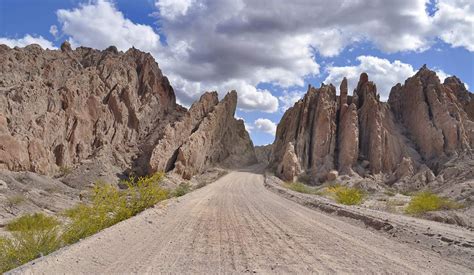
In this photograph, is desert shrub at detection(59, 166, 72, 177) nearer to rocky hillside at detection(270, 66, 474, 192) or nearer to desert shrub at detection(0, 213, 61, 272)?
rocky hillside at detection(270, 66, 474, 192)

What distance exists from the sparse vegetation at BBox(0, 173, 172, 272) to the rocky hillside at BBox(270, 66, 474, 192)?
37052 mm

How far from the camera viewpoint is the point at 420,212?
24.3m

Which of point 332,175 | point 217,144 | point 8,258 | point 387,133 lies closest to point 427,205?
point 8,258

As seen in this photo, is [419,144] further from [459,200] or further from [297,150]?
[459,200]

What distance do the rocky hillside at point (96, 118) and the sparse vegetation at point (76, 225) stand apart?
27870 millimetres

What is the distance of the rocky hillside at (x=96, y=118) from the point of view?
48625mm

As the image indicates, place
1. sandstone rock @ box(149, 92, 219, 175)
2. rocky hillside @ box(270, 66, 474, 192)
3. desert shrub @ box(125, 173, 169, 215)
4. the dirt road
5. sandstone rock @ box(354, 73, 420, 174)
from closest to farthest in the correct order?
the dirt road
desert shrub @ box(125, 173, 169, 215)
rocky hillside @ box(270, 66, 474, 192)
sandstone rock @ box(354, 73, 420, 174)
sandstone rock @ box(149, 92, 219, 175)

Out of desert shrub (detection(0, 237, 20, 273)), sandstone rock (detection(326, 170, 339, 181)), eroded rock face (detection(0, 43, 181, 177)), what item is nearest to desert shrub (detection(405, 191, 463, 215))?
desert shrub (detection(0, 237, 20, 273))

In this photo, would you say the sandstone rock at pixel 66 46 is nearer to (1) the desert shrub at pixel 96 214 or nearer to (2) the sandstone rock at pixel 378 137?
(2) the sandstone rock at pixel 378 137

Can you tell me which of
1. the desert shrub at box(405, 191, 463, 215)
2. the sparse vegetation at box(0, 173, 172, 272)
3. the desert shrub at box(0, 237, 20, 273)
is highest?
the desert shrub at box(405, 191, 463, 215)

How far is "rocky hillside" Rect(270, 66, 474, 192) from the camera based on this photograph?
53750mm

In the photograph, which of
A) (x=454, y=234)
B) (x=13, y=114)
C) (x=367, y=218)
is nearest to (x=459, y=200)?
(x=367, y=218)

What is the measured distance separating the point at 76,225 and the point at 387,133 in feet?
169

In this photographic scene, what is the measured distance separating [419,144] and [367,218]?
144ft
